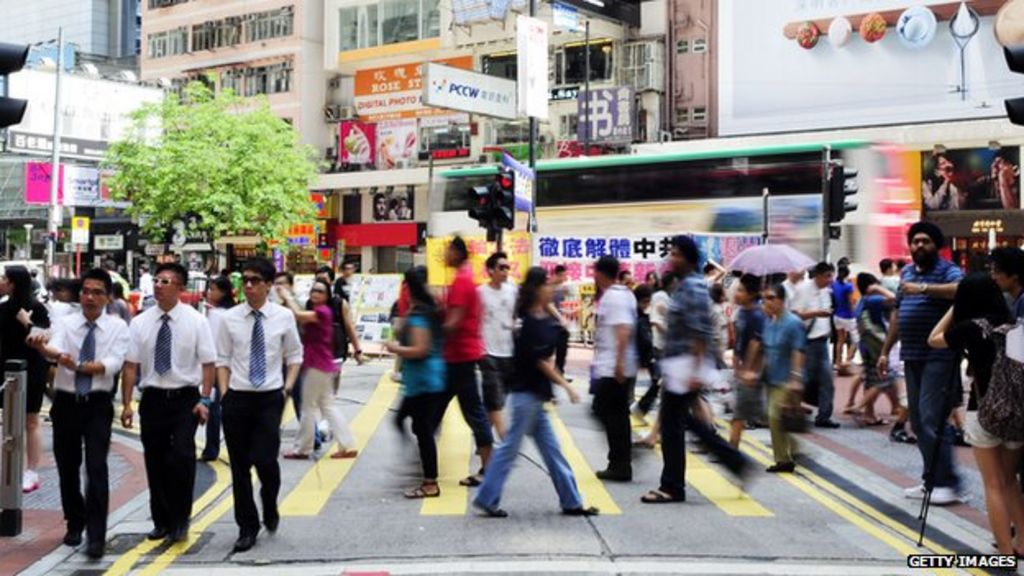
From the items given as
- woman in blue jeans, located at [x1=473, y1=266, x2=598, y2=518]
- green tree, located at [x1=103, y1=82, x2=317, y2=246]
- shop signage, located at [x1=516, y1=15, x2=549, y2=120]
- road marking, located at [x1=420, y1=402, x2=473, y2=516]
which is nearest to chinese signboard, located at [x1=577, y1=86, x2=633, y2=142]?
green tree, located at [x1=103, y1=82, x2=317, y2=246]

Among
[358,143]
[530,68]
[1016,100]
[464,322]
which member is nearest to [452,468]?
[464,322]

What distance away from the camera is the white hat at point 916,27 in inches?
1193

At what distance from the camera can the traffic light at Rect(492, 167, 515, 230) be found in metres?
16.3

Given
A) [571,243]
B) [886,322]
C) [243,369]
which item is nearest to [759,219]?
[571,243]

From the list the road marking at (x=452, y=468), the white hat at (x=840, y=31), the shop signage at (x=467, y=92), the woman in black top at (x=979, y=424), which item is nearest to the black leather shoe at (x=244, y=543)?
the road marking at (x=452, y=468)

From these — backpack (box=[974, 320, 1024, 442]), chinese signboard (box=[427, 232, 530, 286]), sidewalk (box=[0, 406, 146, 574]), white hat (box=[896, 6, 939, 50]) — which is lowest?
sidewalk (box=[0, 406, 146, 574])

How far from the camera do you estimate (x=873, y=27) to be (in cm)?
3130

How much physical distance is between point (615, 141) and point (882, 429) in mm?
24189

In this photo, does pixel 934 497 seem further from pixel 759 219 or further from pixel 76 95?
pixel 76 95

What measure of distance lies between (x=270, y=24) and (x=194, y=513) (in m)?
40.5

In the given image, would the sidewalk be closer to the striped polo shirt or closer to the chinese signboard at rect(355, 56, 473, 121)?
the striped polo shirt

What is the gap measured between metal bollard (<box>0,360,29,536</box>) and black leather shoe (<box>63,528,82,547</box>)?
1.53ft

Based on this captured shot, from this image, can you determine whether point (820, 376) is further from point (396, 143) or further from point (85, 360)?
point (396, 143)

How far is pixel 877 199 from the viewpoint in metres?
22.0
